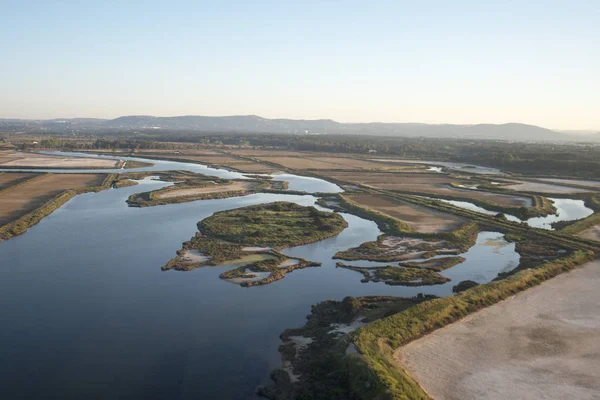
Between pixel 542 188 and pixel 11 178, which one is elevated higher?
pixel 542 188

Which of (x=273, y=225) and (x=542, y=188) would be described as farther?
(x=542, y=188)

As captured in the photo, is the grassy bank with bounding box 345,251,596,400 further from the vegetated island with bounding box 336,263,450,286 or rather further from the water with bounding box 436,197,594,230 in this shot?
the water with bounding box 436,197,594,230

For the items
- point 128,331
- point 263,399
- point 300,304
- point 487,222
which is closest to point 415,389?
point 263,399

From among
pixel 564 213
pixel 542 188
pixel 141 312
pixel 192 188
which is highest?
pixel 542 188

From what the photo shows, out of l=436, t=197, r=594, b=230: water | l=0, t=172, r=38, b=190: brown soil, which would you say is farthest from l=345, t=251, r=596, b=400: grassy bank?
l=0, t=172, r=38, b=190: brown soil

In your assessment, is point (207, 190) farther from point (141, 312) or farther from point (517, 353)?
point (517, 353)

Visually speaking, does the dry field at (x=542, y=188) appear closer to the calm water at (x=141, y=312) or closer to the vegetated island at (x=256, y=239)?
the calm water at (x=141, y=312)

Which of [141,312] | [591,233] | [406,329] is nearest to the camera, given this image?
[406,329]

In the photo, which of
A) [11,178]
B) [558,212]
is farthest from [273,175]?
[558,212]
